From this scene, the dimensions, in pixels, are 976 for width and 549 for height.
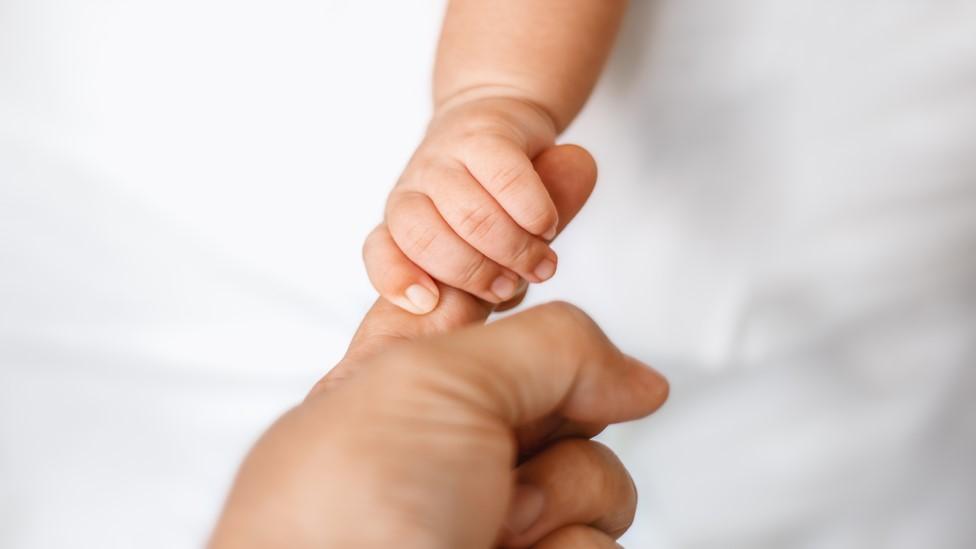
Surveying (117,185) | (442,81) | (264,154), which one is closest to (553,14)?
(442,81)

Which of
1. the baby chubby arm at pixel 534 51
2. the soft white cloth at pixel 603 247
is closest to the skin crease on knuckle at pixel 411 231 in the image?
the baby chubby arm at pixel 534 51

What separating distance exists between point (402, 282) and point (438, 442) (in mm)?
236

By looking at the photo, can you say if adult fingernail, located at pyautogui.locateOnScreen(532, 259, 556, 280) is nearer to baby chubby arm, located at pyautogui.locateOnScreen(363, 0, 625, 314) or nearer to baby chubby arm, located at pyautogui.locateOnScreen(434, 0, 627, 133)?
baby chubby arm, located at pyautogui.locateOnScreen(363, 0, 625, 314)

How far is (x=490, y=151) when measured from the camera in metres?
0.51

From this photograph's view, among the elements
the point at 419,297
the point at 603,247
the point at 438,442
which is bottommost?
the point at 438,442

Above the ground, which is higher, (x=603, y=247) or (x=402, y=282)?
(x=603, y=247)

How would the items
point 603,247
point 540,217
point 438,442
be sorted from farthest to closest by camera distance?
point 603,247, point 540,217, point 438,442

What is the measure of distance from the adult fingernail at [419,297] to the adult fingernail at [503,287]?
4cm

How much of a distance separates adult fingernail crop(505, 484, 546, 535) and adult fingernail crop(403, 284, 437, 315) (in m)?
0.17

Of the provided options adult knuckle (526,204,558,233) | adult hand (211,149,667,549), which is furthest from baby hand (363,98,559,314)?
adult hand (211,149,667,549)

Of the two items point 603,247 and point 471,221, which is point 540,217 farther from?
point 603,247

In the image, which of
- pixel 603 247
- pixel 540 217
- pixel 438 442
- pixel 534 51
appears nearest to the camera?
pixel 438 442

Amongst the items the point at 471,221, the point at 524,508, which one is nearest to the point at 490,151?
the point at 471,221

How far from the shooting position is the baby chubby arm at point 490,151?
0.51m
